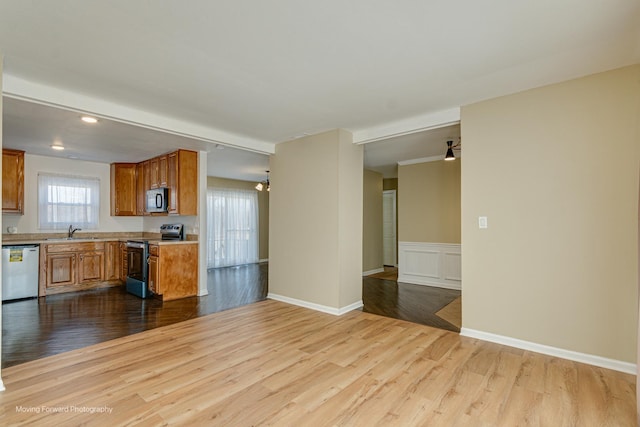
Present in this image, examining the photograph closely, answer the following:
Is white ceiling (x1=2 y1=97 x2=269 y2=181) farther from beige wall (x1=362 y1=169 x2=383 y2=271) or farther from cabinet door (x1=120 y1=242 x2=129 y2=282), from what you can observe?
beige wall (x1=362 y1=169 x2=383 y2=271)

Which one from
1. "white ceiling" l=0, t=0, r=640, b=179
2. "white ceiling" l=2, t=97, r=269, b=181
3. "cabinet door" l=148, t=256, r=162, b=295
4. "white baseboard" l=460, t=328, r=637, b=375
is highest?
"white ceiling" l=0, t=0, r=640, b=179

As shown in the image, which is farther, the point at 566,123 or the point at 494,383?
the point at 566,123

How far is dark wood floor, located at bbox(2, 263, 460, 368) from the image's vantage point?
3.19 metres

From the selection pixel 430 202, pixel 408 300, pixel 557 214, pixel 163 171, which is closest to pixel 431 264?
pixel 430 202

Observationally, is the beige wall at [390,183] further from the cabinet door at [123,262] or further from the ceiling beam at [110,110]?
the cabinet door at [123,262]

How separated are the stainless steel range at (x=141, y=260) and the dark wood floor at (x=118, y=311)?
0.17m

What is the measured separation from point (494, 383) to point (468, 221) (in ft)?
5.19

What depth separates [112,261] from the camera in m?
5.93

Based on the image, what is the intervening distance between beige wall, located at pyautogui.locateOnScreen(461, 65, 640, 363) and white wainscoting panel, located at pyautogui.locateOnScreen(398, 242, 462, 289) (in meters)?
2.60

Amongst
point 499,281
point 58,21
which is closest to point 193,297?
point 58,21

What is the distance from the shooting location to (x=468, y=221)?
338 centimetres

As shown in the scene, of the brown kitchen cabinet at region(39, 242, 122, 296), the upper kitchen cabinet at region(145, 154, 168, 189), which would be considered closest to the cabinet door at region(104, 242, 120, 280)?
the brown kitchen cabinet at region(39, 242, 122, 296)

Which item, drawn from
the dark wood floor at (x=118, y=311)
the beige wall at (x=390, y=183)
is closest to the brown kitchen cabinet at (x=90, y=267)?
the dark wood floor at (x=118, y=311)

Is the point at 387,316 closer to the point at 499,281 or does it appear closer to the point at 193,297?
the point at 499,281
